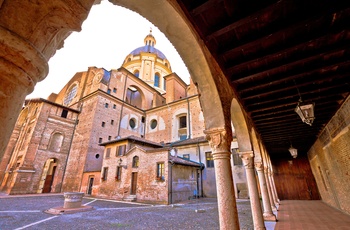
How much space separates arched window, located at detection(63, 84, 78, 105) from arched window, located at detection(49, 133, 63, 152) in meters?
9.54

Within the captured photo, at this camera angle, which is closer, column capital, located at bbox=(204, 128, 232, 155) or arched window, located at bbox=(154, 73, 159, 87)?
column capital, located at bbox=(204, 128, 232, 155)

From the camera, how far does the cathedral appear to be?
14.5m

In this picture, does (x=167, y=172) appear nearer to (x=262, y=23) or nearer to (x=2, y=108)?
(x=262, y=23)

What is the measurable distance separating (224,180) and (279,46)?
8.89 feet

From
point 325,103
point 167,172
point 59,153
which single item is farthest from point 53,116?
point 325,103

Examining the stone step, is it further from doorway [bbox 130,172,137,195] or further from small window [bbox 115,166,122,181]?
small window [bbox 115,166,122,181]

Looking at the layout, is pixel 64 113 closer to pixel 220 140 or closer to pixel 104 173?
pixel 104 173

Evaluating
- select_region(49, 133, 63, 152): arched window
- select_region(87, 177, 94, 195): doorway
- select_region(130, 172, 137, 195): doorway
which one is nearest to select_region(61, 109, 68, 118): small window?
select_region(49, 133, 63, 152): arched window

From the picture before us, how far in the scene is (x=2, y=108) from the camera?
0.80 metres

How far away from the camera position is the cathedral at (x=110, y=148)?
14508 millimetres

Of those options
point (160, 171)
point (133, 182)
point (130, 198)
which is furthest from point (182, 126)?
point (130, 198)

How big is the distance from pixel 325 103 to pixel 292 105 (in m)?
0.92

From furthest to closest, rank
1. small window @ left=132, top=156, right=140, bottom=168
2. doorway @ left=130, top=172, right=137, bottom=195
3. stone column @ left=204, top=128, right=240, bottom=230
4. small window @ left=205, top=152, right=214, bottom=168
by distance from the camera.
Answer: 1. small window @ left=205, top=152, right=214, bottom=168
2. small window @ left=132, top=156, right=140, bottom=168
3. doorway @ left=130, top=172, right=137, bottom=195
4. stone column @ left=204, top=128, right=240, bottom=230

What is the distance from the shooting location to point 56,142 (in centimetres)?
2006
